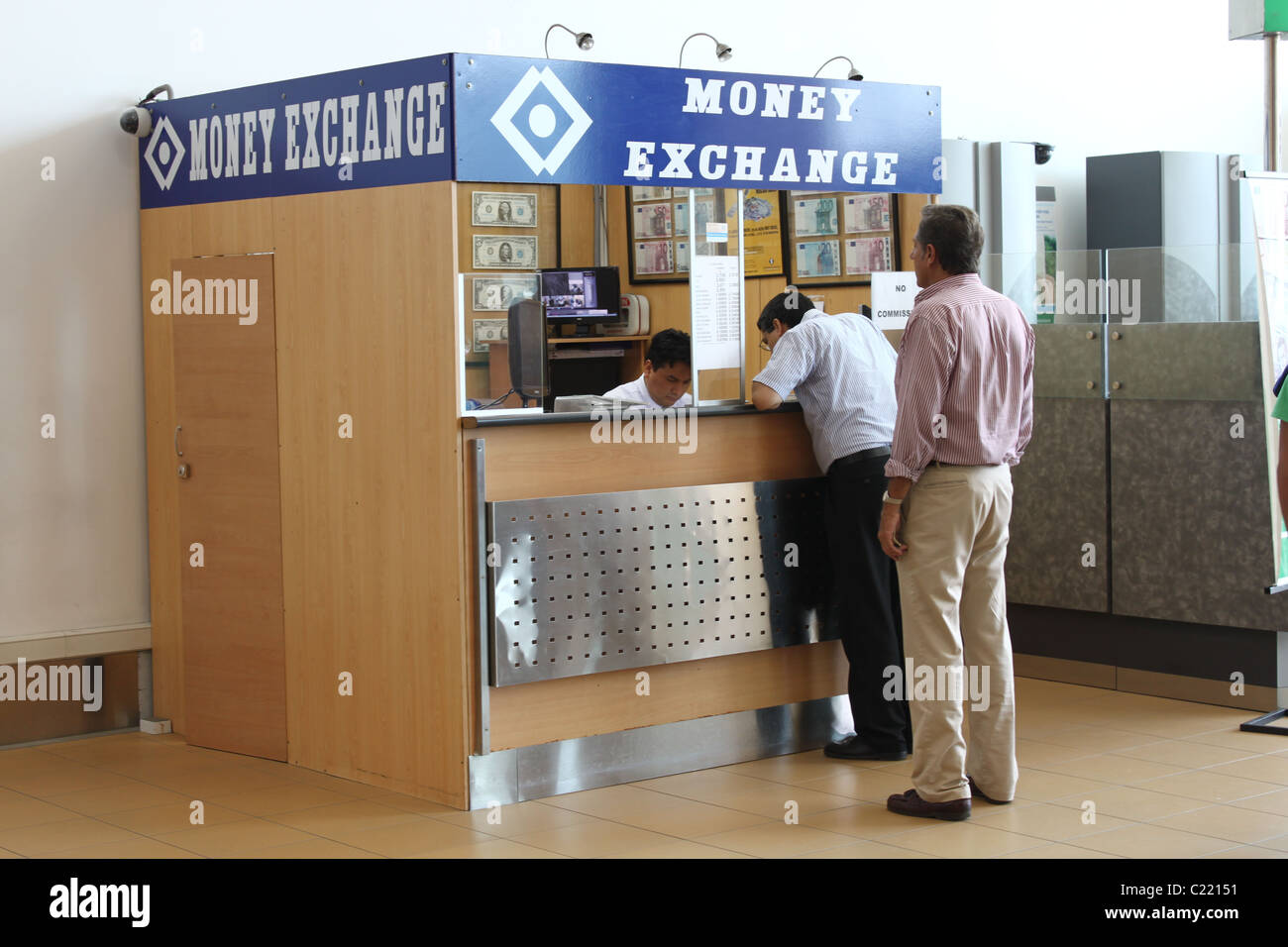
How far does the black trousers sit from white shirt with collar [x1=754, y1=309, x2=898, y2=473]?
0.09 m

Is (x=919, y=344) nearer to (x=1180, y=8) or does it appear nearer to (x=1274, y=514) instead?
(x=1274, y=514)

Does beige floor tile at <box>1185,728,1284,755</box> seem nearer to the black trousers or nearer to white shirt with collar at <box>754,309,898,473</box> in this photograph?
the black trousers

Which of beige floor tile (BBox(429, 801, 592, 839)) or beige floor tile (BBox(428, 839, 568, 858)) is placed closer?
beige floor tile (BBox(428, 839, 568, 858))

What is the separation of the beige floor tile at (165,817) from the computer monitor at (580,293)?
345 cm

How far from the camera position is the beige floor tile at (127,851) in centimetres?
454

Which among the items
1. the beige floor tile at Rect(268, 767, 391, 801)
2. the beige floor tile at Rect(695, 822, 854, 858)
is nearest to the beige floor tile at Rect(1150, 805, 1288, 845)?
the beige floor tile at Rect(695, 822, 854, 858)

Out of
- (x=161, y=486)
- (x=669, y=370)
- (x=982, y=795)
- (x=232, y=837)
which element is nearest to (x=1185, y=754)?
(x=982, y=795)

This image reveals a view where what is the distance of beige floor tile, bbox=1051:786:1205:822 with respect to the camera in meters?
4.82

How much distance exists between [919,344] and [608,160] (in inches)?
50.6

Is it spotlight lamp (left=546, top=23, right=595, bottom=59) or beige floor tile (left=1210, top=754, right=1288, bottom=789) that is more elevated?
spotlight lamp (left=546, top=23, right=595, bottom=59)

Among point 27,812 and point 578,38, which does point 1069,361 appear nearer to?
point 578,38

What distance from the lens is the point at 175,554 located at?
20.4 feet
